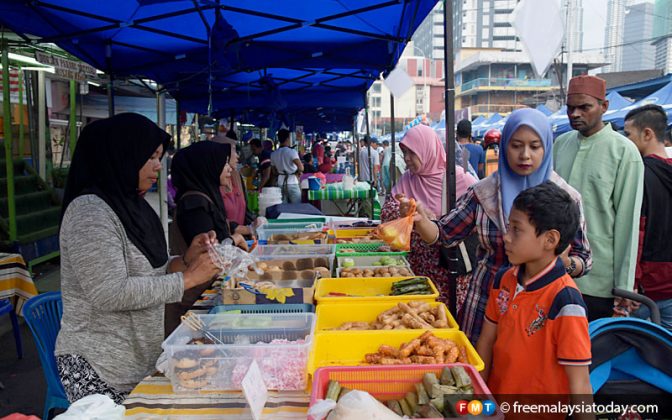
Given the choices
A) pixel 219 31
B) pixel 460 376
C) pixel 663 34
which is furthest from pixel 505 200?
pixel 663 34

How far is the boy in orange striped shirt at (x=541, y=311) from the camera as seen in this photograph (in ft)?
5.49

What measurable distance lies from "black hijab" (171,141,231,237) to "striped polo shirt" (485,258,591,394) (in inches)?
80.5

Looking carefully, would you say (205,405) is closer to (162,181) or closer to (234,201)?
(234,201)

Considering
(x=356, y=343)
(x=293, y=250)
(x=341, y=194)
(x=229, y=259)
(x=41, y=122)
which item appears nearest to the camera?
(x=356, y=343)

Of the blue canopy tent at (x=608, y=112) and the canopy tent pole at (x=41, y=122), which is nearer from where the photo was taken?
the canopy tent pole at (x=41, y=122)

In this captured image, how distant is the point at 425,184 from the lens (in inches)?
145

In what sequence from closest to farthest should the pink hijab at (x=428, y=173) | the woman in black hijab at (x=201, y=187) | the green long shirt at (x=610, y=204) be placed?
1. the green long shirt at (x=610, y=204)
2. the woman in black hijab at (x=201, y=187)
3. the pink hijab at (x=428, y=173)

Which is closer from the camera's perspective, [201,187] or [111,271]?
[111,271]

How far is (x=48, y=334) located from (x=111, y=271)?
1.33 meters

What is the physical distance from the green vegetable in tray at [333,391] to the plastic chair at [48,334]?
1.62 m

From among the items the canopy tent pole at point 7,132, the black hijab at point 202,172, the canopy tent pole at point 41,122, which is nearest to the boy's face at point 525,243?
the black hijab at point 202,172

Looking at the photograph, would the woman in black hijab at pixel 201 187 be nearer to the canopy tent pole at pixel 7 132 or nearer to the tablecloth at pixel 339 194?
the canopy tent pole at pixel 7 132

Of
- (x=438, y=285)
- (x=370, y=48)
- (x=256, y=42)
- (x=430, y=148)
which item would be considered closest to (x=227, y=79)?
(x=256, y=42)

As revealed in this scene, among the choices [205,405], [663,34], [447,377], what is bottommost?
[205,405]
